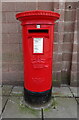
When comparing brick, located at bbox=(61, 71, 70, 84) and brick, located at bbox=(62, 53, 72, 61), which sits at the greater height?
brick, located at bbox=(62, 53, 72, 61)

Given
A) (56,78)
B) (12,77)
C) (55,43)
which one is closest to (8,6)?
(55,43)

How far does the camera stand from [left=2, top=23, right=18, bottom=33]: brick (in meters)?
2.96

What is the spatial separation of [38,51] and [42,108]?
1210 millimetres

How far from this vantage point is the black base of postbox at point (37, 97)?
2254mm

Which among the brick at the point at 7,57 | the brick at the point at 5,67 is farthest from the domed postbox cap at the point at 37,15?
the brick at the point at 5,67

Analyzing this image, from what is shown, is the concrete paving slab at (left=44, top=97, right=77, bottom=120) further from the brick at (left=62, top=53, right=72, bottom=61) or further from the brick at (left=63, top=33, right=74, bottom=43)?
the brick at (left=63, top=33, right=74, bottom=43)

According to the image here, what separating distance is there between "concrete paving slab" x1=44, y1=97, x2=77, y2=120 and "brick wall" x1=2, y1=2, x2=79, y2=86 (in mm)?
690

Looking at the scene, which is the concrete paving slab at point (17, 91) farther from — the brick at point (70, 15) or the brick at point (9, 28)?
the brick at point (70, 15)

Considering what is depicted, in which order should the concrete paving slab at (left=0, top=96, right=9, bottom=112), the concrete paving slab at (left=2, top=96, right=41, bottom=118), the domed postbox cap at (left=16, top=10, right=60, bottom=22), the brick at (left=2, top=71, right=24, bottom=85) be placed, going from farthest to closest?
the brick at (left=2, top=71, right=24, bottom=85)
the concrete paving slab at (left=0, top=96, right=9, bottom=112)
the concrete paving slab at (left=2, top=96, right=41, bottom=118)
the domed postbox cap at (left=16, top=10, right=60, bottom=22)

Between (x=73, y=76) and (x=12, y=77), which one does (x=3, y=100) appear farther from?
(x=73, y=76)

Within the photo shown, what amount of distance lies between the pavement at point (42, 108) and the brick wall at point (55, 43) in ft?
1.32

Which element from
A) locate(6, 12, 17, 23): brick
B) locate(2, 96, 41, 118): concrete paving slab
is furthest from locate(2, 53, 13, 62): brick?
locate(2, 96, 41, 118): concrete paving slab

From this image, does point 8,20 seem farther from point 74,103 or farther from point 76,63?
point 74,103

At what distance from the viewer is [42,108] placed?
2312 millimetres
